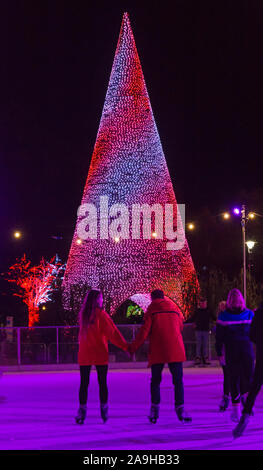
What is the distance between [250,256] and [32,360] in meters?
31.7

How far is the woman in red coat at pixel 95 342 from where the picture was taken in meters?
11.2

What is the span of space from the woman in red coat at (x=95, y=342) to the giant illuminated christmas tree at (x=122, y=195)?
23118 mm

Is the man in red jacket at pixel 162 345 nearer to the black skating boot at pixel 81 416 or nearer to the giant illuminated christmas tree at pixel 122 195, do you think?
the black skating boot at pixel 81 416

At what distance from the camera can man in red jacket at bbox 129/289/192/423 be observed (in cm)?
1125

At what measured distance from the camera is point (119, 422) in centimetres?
1144

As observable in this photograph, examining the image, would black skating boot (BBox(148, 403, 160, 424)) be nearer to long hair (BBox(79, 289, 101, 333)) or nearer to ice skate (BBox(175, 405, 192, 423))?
ice skate (BBox(175, 405, 192, 423))

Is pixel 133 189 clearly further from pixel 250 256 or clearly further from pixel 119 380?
pixel 250 256

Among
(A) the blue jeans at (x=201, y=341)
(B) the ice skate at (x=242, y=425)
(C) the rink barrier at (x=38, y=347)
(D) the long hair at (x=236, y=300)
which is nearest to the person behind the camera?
(B) the ice skate at (x=242, y=425)

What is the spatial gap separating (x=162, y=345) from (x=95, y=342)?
2.85ft

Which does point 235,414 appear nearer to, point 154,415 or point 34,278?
point 154,415

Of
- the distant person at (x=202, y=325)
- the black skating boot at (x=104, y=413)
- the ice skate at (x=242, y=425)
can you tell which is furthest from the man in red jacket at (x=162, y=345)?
the distant person at (x=202, y=325)

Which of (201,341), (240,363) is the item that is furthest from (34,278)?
(240,363)

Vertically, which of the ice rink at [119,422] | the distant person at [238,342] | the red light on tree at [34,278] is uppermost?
the red light on tree at [34,278]

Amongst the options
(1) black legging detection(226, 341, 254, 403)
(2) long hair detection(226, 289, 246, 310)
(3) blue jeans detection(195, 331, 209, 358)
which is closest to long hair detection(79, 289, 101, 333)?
(2) long hair detection(226, 289, 246, 310)
